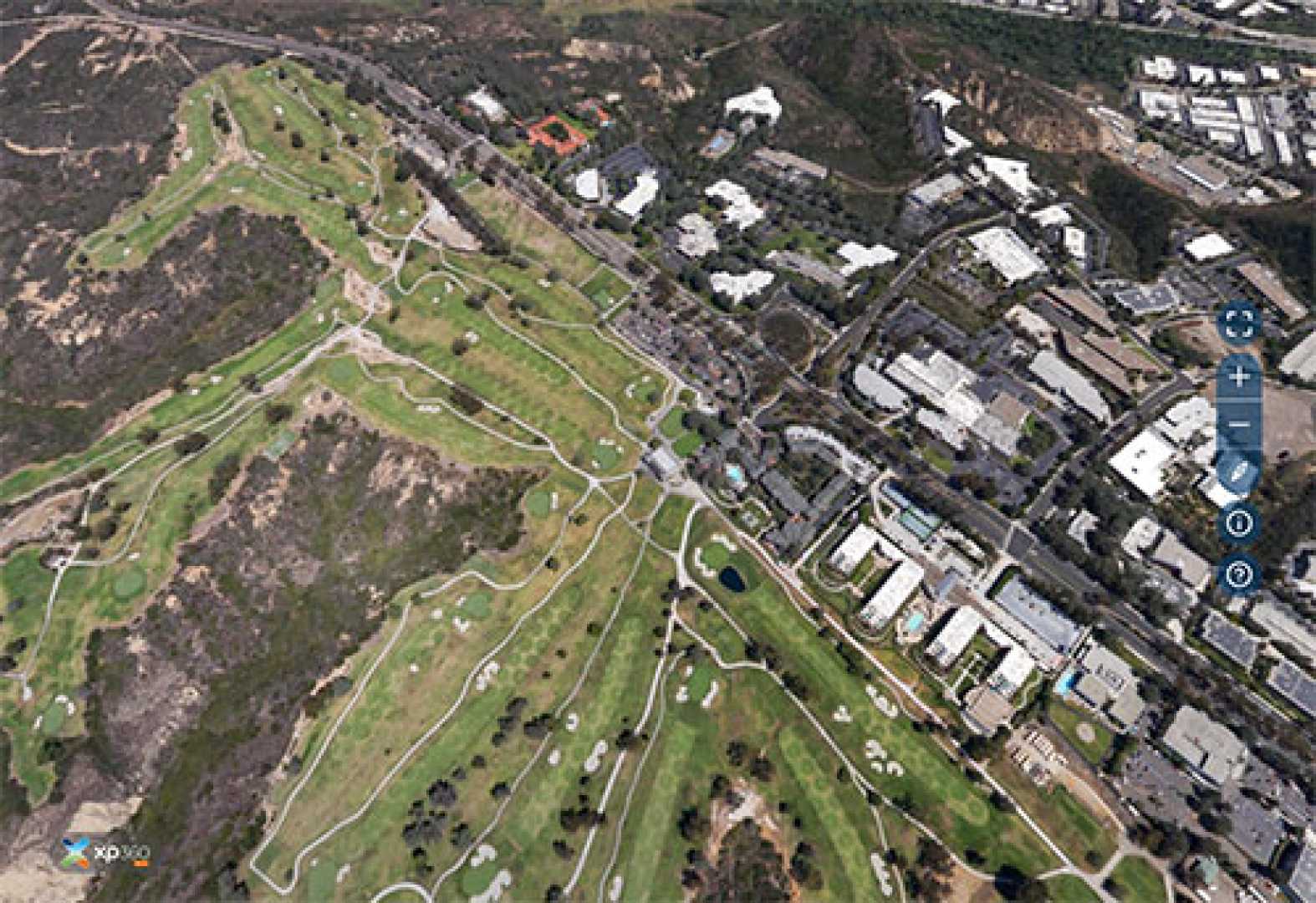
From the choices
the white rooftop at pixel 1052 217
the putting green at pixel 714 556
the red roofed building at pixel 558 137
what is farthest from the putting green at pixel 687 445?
the white rooftop at pixel 1052 217

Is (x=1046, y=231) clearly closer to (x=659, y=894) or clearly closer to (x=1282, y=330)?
(x=1282, y=330)

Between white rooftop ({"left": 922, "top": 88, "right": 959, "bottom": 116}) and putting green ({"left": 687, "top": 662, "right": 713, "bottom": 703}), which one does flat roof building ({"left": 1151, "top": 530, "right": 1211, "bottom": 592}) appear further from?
white rooftop ({"left": 922, "top": 88, "right": 959, "bottom": 116})

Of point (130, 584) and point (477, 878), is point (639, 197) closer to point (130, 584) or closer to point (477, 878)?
point (130, 584)

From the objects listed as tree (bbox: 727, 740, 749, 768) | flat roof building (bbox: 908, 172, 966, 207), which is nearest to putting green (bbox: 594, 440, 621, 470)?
tree (bbox: 727, 740, 749, 768)

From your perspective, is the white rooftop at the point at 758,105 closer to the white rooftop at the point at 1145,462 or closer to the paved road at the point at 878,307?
the paved road at the point at 878,307

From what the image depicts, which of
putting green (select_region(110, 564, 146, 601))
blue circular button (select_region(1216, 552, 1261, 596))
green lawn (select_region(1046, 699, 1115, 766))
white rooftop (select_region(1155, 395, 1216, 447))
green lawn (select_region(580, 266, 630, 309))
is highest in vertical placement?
white rooftop (select_region(1155, 395, 1216, 447))

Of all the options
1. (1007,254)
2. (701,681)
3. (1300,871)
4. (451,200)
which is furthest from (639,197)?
(1300,871)
